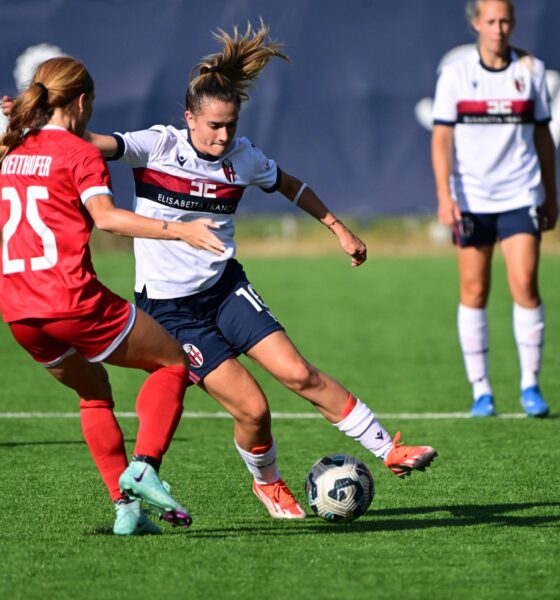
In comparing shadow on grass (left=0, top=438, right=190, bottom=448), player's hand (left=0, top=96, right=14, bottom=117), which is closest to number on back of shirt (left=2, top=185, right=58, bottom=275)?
player's hand (left=0, top=96, right=14, bottom=117)

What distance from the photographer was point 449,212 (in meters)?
7.48

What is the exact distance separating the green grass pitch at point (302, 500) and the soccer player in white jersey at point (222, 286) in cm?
37

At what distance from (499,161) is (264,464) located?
3290 mm

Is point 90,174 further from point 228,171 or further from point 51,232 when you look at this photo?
point 228,171

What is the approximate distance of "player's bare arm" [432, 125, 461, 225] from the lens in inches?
295

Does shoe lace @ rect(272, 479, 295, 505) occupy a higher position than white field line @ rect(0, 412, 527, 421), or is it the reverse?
shoe lace @ rect(272, 479, 295, 505)

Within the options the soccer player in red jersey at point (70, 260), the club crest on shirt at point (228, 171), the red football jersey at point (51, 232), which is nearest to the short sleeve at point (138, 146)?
the club crest on shirt at point (228, 171)

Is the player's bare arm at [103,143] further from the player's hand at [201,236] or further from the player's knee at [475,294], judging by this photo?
the player's knee at [475,294]

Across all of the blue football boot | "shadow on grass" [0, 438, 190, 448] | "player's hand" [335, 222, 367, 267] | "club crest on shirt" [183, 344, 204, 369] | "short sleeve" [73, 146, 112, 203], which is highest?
"short sleeve" [73, 146, 112, 203]

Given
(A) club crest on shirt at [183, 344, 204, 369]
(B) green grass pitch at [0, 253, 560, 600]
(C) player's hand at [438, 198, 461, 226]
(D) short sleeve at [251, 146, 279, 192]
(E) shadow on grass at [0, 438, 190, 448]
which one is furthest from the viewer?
(C) player's hand at [438, 198, 461, 226]

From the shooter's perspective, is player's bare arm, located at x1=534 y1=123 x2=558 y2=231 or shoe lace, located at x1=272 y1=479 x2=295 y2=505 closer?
shoe lace, located at x1=272 y1=479 x2=295 y2=505

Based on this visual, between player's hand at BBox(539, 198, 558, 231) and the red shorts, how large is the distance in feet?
13.0

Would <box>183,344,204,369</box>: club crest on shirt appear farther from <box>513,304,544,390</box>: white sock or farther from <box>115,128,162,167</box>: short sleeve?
<box>513,304,544,390</box>: white sock

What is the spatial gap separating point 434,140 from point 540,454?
2184 millimetres
